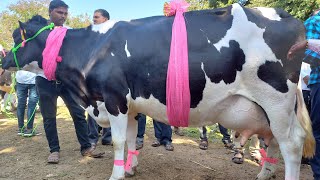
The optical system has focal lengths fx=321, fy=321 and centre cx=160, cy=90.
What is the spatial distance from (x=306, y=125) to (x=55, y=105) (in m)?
3.62

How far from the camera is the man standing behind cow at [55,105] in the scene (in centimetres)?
491

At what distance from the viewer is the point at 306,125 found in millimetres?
3322

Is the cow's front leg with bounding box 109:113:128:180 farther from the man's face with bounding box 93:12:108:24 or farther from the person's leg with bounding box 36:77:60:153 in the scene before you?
the man's face with bounding box 93:12:108:24

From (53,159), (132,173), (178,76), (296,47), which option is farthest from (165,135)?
(296,47)

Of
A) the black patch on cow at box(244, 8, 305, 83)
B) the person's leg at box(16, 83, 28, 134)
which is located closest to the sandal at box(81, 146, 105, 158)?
the person's leg at box(16, 83, 28, 134)

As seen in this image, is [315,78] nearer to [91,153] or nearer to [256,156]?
[256,156]

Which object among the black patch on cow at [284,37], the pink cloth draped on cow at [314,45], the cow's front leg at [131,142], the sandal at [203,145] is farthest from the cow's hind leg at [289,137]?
the sandal at [203,145]

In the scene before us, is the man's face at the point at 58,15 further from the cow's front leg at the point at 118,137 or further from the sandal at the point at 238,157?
the sandal at the point at 238,157

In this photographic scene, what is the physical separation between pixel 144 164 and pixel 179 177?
2.33ft

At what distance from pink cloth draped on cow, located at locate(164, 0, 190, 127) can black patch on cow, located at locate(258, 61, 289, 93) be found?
0.75 meters

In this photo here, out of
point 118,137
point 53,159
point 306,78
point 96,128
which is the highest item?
point 306,78

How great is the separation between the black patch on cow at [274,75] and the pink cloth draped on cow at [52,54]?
7.98 feet

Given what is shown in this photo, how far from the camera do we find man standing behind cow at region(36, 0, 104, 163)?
16.1 feet

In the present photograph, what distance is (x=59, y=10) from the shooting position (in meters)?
5.02
